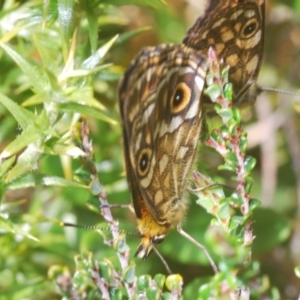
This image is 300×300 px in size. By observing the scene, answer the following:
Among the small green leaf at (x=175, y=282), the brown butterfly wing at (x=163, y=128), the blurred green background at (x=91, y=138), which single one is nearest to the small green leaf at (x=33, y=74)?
the blurred green background at (x=91, y=138)

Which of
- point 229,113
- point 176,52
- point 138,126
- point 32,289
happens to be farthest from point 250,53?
point 32,289

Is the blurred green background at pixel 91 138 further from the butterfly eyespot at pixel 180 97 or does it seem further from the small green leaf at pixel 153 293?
the small green leaf at pixel 153 293

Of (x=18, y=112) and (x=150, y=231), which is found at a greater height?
(x=18, y=112)

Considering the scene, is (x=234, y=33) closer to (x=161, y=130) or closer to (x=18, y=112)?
(x=161, y=130)

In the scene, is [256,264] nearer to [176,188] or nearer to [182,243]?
[176,188]

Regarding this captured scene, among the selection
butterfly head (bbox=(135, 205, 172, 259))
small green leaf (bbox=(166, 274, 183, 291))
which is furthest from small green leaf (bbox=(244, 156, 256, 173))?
butterfly head (bbox=(135, 205, 172, 259))

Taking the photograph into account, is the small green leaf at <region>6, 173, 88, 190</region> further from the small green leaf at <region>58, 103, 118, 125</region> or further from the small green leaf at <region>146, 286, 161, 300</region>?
the small green leaf at <region>146, 286, 161, 300</region>

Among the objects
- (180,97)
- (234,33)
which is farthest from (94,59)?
(234,33)
